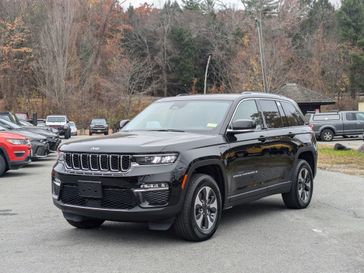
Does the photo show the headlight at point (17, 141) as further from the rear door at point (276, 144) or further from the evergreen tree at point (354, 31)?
the evergreen tree at point (354, 31)

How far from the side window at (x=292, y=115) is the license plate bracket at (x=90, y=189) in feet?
13.1

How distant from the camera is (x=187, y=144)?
6.53 m

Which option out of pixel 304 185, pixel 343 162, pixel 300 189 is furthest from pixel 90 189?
pixel 343 162

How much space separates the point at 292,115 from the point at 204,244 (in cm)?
366

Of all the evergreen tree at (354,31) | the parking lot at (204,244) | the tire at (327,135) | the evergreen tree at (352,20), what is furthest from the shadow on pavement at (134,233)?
the evergreen tree at (352,20)

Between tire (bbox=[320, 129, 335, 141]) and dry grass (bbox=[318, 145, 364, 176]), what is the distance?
1120cm

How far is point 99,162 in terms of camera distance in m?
6.39

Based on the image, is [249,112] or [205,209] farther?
[249,112]

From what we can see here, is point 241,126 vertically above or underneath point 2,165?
above

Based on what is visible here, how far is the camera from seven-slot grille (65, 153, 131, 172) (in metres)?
6.26

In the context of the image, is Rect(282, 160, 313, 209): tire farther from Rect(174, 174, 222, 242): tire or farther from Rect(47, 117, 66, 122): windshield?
Rect(47, 117, 66, 122): windshield

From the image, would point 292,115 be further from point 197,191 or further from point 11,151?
point 11,151

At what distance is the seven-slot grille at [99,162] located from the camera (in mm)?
6262

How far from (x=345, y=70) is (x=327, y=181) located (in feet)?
200
